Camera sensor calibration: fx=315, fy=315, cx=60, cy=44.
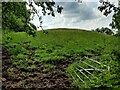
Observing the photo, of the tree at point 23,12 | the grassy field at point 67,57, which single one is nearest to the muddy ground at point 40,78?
the grassy field at point 67,57

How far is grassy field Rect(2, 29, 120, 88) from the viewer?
1630 cm

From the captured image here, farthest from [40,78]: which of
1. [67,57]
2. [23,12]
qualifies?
[23,12]

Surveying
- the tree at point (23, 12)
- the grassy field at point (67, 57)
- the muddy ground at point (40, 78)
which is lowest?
the muddy ground at point (40, 78)

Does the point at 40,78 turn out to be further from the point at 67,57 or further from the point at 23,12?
the point at 23,12

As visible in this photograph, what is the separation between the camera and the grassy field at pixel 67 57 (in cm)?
1630

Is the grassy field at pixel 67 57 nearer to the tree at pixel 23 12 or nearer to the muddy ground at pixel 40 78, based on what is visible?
the muddy ground at pixel 40 78

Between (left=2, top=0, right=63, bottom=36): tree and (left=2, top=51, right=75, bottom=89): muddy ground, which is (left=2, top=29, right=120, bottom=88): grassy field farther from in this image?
→ (left=2, top=0, right=63, bottom=36): tree

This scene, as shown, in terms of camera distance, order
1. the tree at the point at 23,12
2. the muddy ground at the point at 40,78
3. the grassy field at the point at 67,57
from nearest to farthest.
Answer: the tree at the point at 23,12 < the grassy field at the point at 67,57 < the muddy ground at the point at 40,78

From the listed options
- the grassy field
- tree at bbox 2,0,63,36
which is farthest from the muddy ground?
tree at bbox 2,0,63,36

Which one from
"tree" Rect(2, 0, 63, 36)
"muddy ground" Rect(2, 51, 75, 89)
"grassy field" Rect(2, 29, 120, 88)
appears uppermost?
"tree" Rect(2, 0, 63, 36)

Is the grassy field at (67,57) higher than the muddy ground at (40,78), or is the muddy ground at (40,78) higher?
the grassy field at (67,57)

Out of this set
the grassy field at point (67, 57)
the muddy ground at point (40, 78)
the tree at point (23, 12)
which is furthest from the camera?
the muddy ground at point (40, 78)

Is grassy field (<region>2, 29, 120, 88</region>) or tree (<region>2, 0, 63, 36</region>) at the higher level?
tree (<region>2, 0, 63, 36</region>)

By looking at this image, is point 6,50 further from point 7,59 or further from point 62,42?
point 62,42
